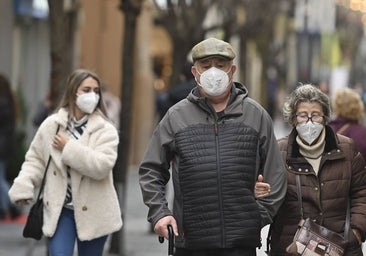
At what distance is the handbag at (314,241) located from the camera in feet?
22.3

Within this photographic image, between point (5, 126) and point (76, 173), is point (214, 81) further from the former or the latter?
point (5, 126)

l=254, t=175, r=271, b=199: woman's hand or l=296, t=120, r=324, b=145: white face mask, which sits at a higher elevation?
l=296, t=120, r=324, b=145: white face mask

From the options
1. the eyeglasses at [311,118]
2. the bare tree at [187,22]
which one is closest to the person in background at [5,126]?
the bare tree at [187,22]

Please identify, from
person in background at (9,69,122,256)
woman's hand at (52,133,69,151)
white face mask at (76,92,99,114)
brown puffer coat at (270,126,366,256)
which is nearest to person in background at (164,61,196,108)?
person in background at (9,69,122,256)

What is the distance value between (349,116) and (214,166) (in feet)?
12.9

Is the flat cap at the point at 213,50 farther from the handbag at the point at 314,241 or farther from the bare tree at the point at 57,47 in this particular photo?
the bare tree at the point at 57,47

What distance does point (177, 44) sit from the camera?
1931 centimetres

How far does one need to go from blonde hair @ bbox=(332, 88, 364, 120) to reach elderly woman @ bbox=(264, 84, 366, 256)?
298 centimetres

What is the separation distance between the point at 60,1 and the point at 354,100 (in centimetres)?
344

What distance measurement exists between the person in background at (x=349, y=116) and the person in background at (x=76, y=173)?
2.42 m

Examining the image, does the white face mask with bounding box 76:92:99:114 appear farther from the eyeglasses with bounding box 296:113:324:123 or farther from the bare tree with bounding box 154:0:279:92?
the bare tree with bounding box 154:0:279:92

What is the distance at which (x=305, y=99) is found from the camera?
7.11 metres

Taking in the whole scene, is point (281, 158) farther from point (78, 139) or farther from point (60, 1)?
point (60, 1)

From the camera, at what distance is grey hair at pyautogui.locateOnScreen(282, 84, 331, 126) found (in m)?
7.10
